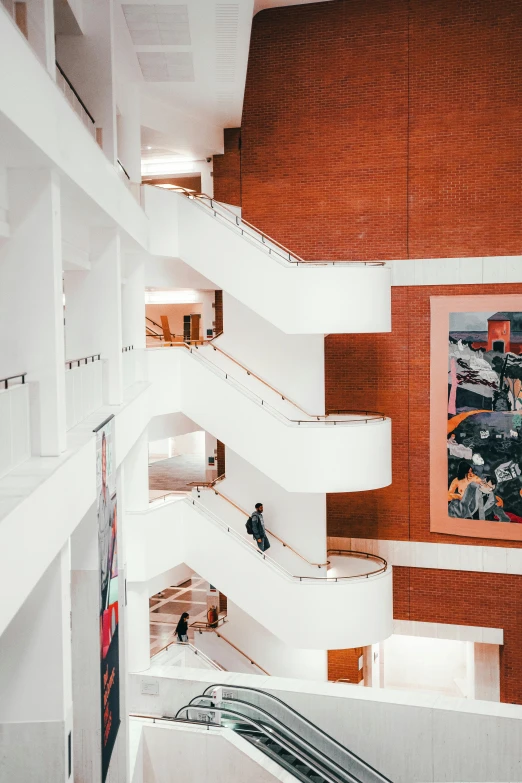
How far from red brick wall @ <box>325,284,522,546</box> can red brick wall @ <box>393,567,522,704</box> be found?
2.75ft

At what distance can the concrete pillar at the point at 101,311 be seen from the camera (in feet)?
38.2

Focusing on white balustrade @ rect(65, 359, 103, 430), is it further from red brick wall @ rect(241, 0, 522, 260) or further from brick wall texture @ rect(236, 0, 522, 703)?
red brick wall @ rect(241, 0, 522, 260)

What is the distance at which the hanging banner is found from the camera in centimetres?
927

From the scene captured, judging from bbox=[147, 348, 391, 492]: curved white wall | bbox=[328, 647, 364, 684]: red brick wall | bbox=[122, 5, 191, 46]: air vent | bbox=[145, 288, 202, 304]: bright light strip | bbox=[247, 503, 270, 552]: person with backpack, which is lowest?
bbox=[328, 647, 364, 684]: red brick wall

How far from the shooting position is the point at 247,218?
18.7 meters

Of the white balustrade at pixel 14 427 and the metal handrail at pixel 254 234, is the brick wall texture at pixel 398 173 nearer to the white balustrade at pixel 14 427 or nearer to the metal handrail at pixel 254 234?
the metal handrail at pixel 254 234

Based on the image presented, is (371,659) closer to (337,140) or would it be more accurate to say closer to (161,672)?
(161,672)

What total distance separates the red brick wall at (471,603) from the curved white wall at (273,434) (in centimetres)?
348

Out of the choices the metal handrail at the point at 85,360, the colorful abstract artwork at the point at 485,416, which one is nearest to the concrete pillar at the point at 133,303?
the metal handrail at the point at 85,360

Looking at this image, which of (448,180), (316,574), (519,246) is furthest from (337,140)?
(316,574)

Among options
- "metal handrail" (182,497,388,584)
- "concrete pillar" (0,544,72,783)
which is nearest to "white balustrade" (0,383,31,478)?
"concrete pillar" (0,544,72,783)

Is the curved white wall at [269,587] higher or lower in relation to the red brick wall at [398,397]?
lower

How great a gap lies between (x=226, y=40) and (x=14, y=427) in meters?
9.21

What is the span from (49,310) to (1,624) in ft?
10.4
